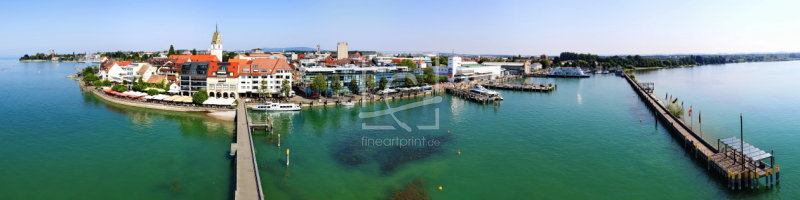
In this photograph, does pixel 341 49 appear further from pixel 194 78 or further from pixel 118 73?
pixel 194 78

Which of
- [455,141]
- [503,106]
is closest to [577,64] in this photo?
[503,106]

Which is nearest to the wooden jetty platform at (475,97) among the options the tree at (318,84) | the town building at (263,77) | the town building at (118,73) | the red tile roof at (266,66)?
the tree at (318,84)

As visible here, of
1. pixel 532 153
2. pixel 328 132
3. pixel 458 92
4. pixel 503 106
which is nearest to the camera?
pixel 532 153

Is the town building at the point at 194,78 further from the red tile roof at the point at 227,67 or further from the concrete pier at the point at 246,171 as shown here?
the concrete pier at the point at 246,171

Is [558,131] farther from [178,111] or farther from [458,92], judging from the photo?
[178,111]

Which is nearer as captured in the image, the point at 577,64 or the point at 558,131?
the point at 558,131

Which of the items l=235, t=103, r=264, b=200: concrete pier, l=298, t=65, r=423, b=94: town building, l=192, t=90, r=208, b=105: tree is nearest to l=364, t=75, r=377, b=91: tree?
l=298, t=65, r=423, b=94: town building

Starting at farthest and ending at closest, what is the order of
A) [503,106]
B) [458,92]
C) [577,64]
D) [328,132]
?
[577,64]
[458,92]
[503,106]
[328,132]

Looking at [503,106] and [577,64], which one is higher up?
[577,64]

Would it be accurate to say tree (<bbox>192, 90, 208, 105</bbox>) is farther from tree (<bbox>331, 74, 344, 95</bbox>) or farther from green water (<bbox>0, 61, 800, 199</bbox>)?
tree (<bbox>331, 74, 344, 95</bbox>)
